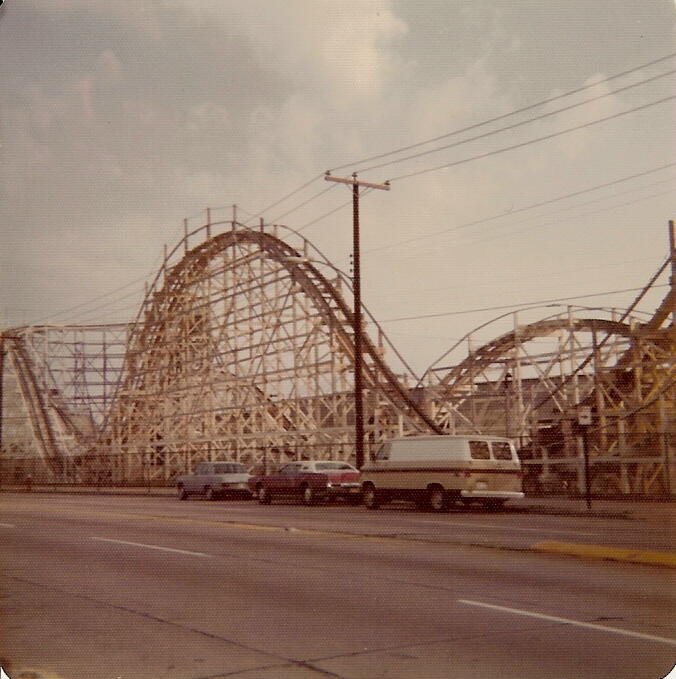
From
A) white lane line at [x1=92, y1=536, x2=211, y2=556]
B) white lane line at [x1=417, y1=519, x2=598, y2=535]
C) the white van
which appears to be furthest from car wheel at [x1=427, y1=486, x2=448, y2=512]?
white lane line at [x1=92, y1=536, x2=211, y2=556]

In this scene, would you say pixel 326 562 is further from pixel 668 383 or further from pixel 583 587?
pixel 668 383

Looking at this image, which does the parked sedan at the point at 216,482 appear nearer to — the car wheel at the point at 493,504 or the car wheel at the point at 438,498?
the car wheel at the point at 493,504

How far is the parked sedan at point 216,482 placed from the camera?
111ft

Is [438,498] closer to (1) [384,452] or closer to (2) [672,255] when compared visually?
(1) [384,452]

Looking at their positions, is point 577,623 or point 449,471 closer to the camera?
point 577,623

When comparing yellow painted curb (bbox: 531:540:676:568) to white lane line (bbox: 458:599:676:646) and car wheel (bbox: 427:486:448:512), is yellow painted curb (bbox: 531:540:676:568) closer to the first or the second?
white lane line (bbox: 458:599:676:646)

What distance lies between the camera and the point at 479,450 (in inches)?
923

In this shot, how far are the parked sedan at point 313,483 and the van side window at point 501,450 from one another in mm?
5540

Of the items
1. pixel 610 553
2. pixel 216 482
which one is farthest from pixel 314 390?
pixel 610 553

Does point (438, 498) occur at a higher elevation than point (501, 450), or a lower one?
lower

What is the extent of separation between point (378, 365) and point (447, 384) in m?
4.04

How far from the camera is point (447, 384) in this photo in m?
41.3

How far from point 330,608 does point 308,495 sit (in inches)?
795

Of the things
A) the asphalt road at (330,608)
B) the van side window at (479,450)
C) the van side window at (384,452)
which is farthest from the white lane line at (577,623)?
the van side window at (384,452)
